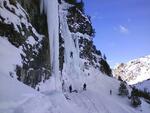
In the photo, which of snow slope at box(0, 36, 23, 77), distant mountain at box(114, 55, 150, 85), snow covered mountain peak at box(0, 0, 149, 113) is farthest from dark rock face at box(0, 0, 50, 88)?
distant mountain at box(114, 55, 150, 85)

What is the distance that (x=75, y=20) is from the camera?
4897 cm

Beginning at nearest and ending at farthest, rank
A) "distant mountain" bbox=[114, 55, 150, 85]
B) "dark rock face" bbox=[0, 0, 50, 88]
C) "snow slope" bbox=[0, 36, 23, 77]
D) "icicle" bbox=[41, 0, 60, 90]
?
"snow slope" bbox=[0, 36, 23, 77], "dark rock face" bbox=[0, 0, 50, 88], "icicle" bbox=[41, 0, 60, 90], "distant mountain" bbox=[114, 55, 150, 85]

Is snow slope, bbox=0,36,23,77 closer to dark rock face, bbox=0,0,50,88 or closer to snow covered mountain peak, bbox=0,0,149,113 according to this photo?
snow covered mountain peak, bbox=0,0,149,113

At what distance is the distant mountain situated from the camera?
524 ft

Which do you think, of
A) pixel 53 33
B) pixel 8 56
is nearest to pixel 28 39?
pixel 53 33

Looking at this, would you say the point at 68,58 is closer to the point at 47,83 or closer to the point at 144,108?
the point at 144,108

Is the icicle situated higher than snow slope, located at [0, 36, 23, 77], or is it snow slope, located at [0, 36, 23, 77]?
the icicle

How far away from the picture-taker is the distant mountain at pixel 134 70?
160m

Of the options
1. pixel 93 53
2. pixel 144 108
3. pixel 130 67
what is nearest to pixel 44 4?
pixel 144 108

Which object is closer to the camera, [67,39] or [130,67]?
[67,39]

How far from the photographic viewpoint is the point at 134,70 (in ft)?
557

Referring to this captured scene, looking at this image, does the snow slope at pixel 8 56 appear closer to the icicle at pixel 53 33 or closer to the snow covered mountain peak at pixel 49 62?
the snow covered mountain peak at pixel 49 62

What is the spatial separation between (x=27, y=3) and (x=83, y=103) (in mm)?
9760

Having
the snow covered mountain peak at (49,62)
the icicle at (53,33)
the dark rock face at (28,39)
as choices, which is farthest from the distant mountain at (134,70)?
the dark rock face at (28,39)
